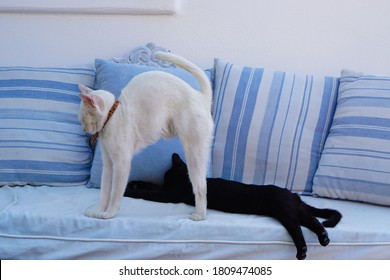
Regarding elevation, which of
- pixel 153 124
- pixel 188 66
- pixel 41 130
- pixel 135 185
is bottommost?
pixel 135 185

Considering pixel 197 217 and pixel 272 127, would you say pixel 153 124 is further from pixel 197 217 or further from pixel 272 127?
pixel 272 127

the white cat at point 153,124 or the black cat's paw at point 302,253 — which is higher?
the white cat at point 153,124

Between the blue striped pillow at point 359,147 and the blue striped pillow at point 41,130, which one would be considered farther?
the blue striped pillow at point 41,130

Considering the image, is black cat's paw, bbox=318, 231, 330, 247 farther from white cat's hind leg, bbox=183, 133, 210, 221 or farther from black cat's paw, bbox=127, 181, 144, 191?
black cat's paw, bbox=127, 181, 144, 191

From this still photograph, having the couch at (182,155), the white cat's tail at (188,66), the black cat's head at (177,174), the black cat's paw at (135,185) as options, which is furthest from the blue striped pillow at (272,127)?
the white cat's tail at (188,66)

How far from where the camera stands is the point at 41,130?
1773 mm

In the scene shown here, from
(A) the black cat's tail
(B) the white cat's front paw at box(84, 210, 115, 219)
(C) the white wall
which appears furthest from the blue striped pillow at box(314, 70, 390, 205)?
(B) the white cat's front paw at box(84, 210, 115, 219)

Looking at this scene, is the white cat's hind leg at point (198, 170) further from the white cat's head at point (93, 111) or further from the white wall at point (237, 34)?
the white wall at point (237, 34)

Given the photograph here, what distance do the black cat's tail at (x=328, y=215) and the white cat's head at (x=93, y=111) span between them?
2.26 feet

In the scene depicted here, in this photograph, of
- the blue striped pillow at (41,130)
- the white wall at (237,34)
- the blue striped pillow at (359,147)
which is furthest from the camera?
the white wall at (237,34)

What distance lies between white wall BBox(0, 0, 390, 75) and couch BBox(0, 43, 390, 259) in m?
0.16

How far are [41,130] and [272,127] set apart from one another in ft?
2.85

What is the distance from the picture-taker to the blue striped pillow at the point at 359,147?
5.22 ft

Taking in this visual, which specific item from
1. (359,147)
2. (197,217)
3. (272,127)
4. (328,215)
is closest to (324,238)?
(328,215)
